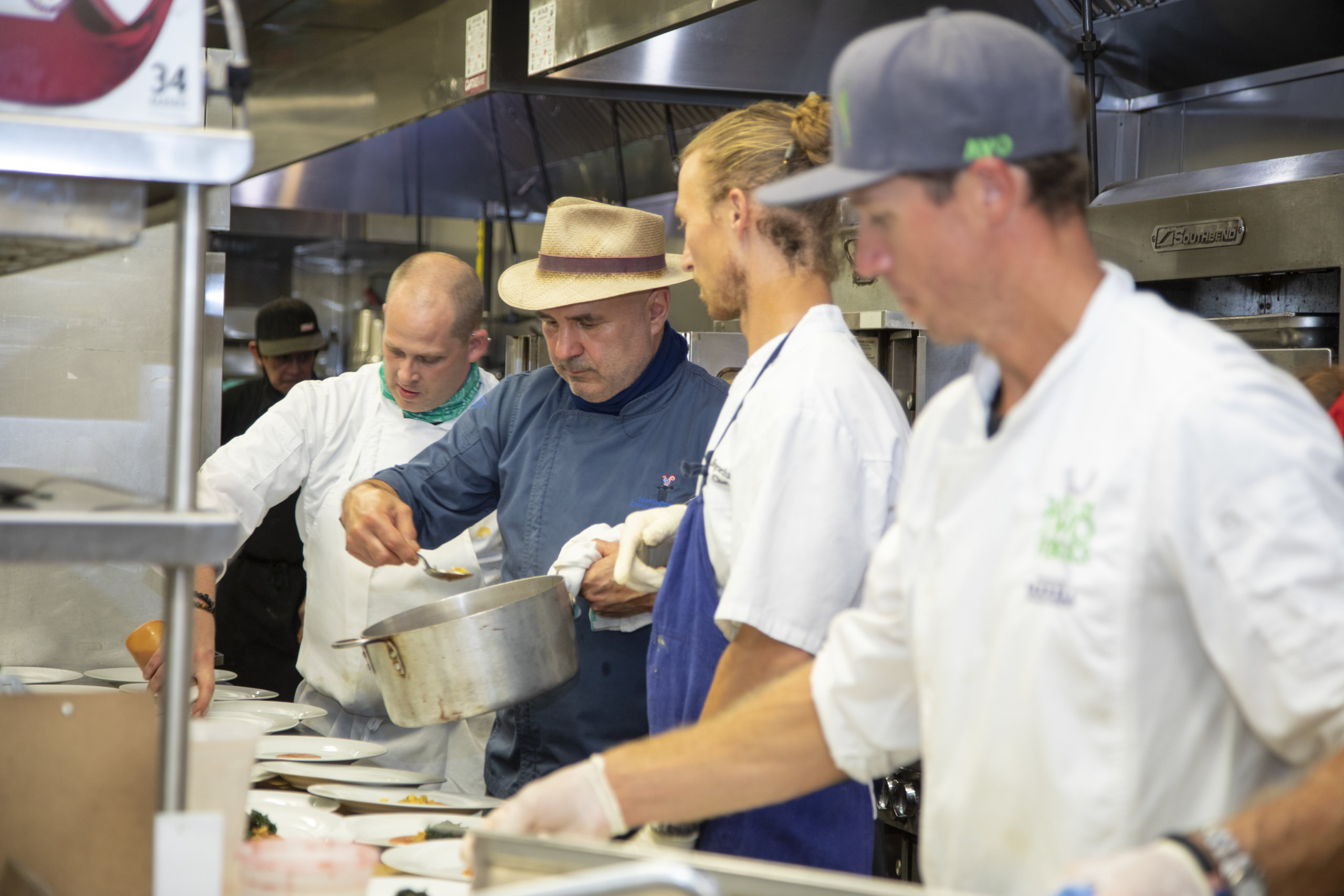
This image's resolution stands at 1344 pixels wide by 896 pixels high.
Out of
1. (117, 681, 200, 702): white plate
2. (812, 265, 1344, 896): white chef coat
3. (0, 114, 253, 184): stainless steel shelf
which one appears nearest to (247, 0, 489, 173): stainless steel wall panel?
(117, 681, 200, 702): white plate

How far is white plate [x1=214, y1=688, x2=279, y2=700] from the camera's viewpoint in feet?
9.16

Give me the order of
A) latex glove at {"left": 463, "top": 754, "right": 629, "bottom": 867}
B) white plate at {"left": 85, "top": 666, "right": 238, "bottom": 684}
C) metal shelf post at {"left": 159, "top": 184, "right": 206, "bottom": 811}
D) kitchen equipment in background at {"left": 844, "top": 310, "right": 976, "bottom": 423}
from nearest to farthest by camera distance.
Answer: metal shelf post at {"left": 159, "top": 184, "right": 206, "bottom": 811} → latex glove at {"left": 463, "top": 754, "right": 629, "bottom": 867} → white plate at {"left": 85, "top": 666, "right": 238, "bottom": 684} → kitchen equipment in background at {"left": 844, "top": 310, "right": 976, "bottom": 423}

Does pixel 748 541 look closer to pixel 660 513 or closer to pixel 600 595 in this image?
pixel 660 513

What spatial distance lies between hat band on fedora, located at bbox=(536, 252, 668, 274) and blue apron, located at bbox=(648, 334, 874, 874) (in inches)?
27.9

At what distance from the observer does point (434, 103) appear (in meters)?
3.76

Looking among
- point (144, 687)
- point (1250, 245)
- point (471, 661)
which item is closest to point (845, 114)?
point (471, 661)

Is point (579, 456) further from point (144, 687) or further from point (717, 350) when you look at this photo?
point (717, 350)

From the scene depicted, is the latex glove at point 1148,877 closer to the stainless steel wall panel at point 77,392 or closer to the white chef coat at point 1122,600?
the white chef coat at point 1122,600

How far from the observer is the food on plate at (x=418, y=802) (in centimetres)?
201

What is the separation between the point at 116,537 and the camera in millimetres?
927

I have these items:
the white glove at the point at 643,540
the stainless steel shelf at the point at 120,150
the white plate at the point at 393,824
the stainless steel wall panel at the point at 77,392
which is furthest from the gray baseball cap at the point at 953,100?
the stainless steel wall panel at the point at 77,392

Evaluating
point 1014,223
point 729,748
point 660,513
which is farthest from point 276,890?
point 660,513

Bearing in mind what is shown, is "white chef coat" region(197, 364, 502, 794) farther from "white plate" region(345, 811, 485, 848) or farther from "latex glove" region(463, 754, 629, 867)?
"latex glove" region(463, 754, 629, 867)

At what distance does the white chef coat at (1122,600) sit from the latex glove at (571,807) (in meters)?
0.30
